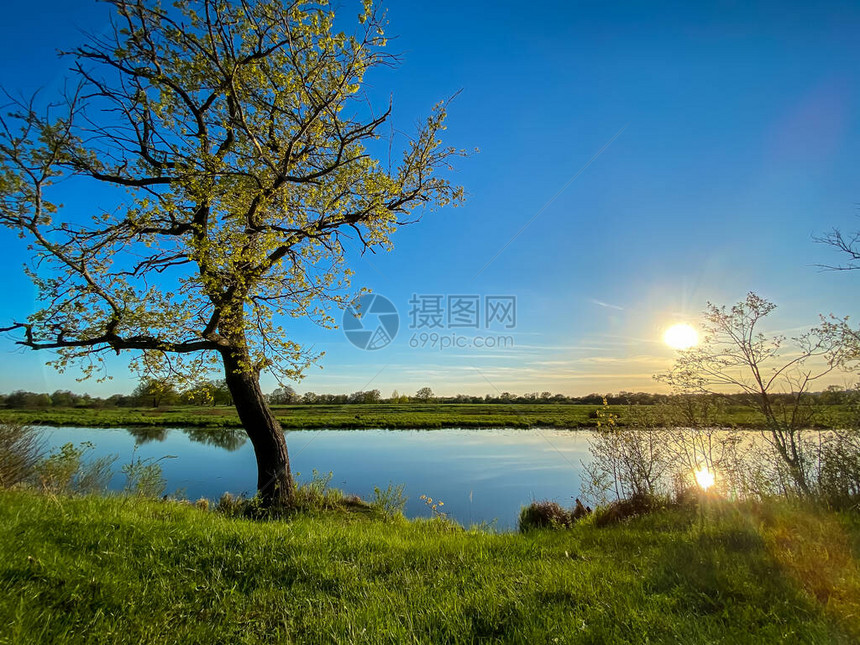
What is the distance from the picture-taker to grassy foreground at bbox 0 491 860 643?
2398 millimetres

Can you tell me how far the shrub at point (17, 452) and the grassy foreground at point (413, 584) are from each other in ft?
18.1

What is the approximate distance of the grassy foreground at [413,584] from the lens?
240 centimetres

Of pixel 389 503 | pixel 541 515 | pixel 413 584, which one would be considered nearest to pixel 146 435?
pixel 389 503

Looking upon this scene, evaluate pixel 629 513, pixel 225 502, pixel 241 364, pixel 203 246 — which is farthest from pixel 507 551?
pixel 225 502

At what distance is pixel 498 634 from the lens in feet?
7.93

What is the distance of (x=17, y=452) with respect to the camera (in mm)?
8852

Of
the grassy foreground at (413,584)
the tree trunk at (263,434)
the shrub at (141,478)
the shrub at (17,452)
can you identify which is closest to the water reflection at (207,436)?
the shrub at (17,452)

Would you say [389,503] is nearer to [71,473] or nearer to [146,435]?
[71,473]

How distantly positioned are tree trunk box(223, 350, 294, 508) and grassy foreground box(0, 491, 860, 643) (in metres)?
3.28

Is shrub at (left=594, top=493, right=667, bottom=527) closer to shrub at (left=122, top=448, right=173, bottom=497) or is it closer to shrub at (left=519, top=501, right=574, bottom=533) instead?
shrub at (left=519, top=501, right=574, bottom=533)

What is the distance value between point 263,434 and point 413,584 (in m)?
5.93

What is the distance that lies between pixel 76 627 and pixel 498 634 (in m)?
2.76

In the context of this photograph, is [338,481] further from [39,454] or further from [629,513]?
[629,513]

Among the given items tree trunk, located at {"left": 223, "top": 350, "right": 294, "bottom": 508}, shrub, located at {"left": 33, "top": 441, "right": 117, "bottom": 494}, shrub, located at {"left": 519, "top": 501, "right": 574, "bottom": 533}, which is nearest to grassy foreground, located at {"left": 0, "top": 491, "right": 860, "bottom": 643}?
tree trunk, located at {"left": 223, "top": 350, "right": 294, "bottom": 508}
